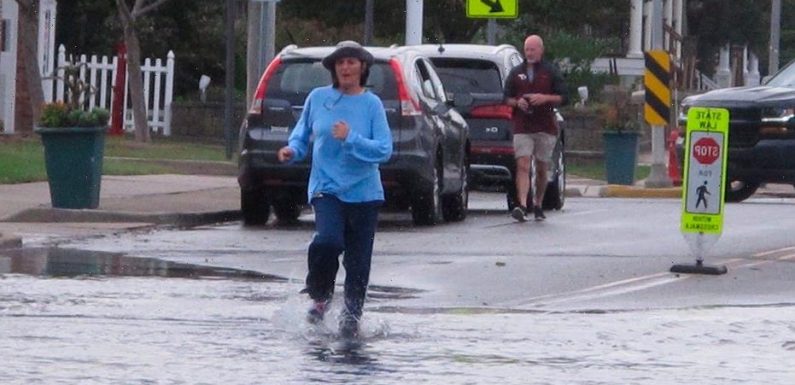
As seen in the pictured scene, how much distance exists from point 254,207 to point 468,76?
12.0 feet

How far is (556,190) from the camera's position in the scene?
20.1m

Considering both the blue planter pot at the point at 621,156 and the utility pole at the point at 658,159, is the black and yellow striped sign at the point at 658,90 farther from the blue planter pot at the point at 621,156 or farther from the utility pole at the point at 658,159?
the blue planter pot at the point at 621,156

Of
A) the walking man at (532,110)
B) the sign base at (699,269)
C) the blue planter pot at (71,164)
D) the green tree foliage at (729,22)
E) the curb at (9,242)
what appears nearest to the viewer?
the sign base at (699,269)

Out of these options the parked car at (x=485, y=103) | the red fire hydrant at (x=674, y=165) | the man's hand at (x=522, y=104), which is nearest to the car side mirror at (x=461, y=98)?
the parked car at (x=485, y=103)

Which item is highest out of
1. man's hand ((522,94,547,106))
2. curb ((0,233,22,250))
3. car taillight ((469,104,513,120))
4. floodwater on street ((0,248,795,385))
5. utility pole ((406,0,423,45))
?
utility pole ((406,0,423,45))

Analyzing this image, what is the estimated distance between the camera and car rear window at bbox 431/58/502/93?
1977cm

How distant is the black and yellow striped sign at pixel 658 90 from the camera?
928 inches

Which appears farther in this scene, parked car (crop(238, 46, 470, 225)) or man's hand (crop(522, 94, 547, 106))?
man's hand (crop(522, 94, 547, 106))

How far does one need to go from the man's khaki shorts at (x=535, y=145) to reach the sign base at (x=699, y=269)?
4830 mm

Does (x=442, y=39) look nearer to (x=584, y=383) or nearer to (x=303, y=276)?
(x=303, y=276)

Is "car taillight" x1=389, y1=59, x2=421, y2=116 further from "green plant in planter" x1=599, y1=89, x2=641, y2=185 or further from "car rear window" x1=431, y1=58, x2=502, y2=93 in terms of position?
"green plant in planter" x1=599, y1=89, x2=641, y2=185

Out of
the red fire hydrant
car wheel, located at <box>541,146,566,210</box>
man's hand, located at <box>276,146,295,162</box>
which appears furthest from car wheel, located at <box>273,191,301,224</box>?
man's hand, located at <box>276,146,295,162</box>

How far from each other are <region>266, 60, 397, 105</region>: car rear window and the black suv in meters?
3.22

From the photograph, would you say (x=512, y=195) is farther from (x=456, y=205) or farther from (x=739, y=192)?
(x=739, y=192)
